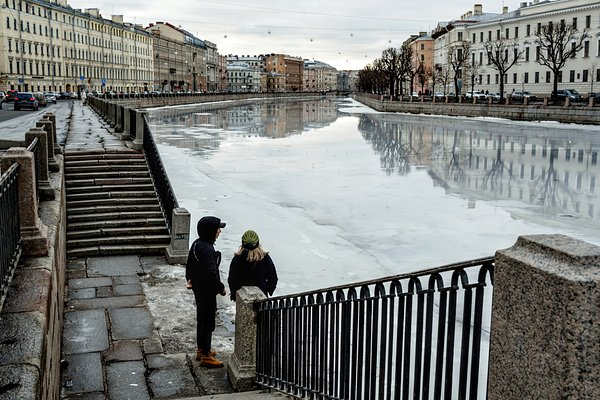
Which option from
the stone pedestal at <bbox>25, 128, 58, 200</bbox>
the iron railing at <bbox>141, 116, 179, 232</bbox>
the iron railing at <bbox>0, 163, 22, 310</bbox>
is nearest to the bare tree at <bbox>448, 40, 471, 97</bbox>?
the iron railing at <bbox>141, 116, 179, 232</bbox>

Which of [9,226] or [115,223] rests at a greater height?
[9,226]

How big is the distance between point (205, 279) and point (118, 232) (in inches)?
259

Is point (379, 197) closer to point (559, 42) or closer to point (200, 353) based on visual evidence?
point (200, 353)

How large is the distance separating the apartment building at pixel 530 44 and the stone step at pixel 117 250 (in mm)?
64200

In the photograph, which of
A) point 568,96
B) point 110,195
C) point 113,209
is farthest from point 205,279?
point 568,96

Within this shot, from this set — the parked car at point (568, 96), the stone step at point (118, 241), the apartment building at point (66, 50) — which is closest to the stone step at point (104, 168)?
the stone step at point (118, 241)

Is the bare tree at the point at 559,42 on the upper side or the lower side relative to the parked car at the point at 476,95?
upper

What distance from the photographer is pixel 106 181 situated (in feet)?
49.9

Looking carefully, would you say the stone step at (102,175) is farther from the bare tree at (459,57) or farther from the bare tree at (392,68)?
the bare tree at (392,68)

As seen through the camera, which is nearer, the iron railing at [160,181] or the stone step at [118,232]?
the stone step at [118,232]

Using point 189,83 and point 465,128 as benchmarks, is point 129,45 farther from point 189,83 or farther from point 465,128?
point 465,128

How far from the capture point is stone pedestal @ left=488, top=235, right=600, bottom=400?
231 centimetres

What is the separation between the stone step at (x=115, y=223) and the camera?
1303cm

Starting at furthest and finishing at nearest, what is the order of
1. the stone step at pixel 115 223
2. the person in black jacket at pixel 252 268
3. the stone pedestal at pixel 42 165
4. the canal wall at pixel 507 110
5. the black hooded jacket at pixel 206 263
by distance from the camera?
1. the canal wall at pixel 507 110
2. the stone step at pixel 115 223
3. the stone pedestal at pixel 42 165
4. the person in black jacket at pixel 252 268
5. the black hooded jacket at pixel 206 263
